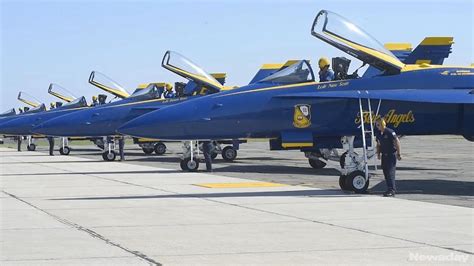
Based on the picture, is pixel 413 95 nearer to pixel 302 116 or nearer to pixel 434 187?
pixel 302 116

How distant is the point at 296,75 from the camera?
53.3 ft

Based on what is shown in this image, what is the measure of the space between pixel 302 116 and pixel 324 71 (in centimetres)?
142

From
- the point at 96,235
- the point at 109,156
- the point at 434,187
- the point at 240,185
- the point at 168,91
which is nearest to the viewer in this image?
the point at 96,235

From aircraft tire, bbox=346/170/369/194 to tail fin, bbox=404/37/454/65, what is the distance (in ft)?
20.6

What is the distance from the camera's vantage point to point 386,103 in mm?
15359

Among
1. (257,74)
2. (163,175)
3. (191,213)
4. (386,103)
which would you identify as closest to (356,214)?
(191,213)

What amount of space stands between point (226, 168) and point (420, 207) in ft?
41.7

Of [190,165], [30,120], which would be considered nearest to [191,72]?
[190,165]

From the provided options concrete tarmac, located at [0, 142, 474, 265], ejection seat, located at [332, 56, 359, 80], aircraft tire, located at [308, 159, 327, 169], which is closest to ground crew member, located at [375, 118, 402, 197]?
concrete tarmac, located at [0, 142, 474, 265]

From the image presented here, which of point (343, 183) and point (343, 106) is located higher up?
point (343, 106)

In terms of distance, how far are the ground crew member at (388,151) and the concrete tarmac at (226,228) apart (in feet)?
1.93

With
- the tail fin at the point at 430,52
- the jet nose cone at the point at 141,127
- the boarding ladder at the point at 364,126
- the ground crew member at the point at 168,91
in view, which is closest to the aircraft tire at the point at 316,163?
the tail fin at the point at 430,52

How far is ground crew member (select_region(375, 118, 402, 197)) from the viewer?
14.2 meters

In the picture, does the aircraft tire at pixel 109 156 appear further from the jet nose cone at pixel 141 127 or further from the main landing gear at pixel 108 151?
the jet nose cone at pixel 141 127
